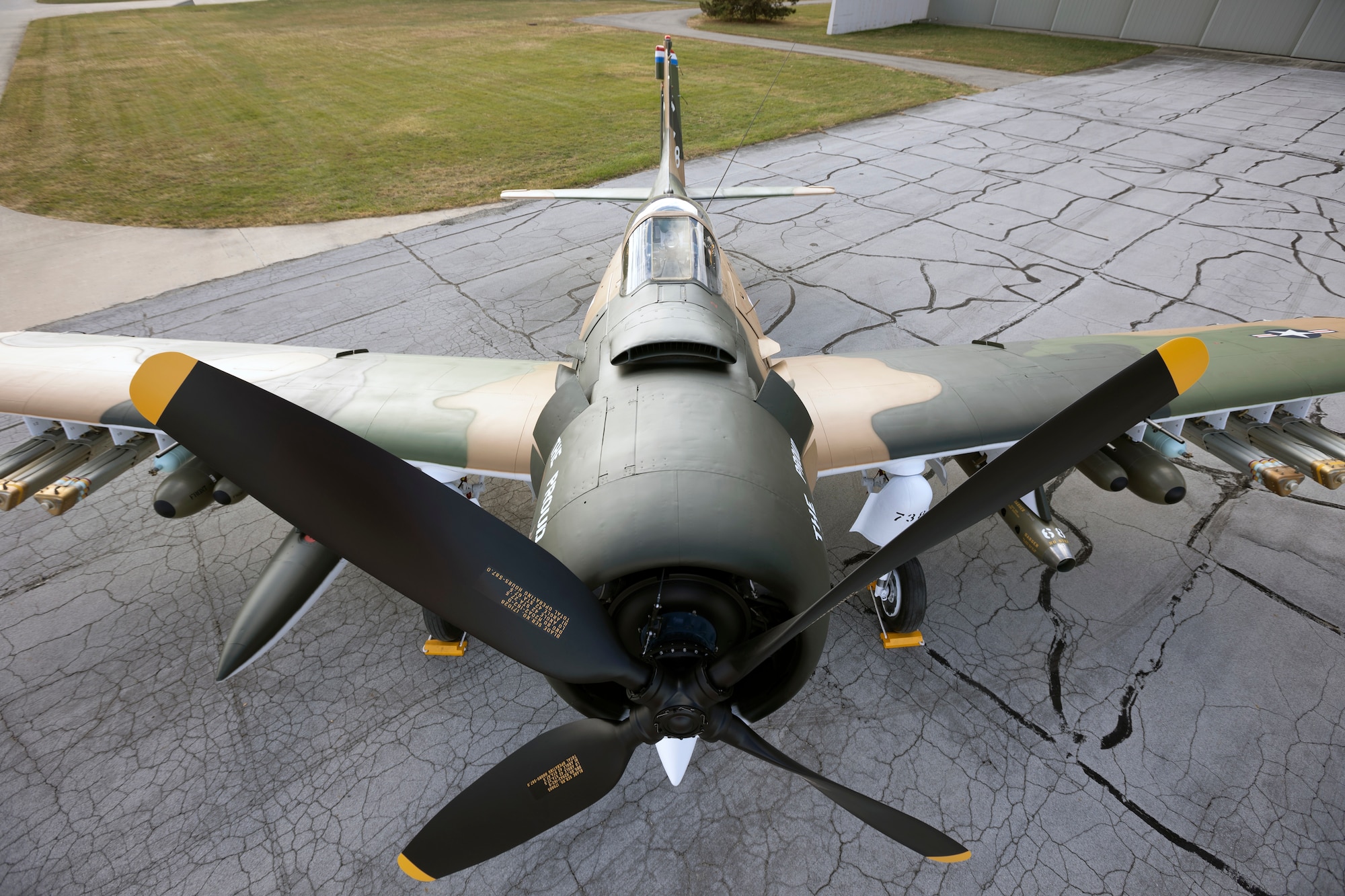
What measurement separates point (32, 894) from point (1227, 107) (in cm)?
2582

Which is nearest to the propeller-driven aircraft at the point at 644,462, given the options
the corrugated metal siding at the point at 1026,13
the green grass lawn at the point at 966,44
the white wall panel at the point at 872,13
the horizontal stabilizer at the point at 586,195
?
the horizontal stabilizer at the point at 586,195

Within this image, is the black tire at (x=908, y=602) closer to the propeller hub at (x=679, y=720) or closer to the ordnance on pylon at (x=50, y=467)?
the propeller hub at (x=679, y=720)

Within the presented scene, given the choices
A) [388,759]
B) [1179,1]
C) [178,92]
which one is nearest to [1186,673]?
[388,759]

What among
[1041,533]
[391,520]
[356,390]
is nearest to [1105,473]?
[1041,533]

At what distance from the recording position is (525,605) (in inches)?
93.7

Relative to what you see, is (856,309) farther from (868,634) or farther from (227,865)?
(227,865)

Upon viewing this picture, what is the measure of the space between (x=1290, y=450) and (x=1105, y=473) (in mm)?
1388

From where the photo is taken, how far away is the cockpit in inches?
176

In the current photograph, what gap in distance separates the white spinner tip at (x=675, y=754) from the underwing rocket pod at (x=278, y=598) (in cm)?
240

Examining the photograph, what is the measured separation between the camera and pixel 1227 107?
1627 cm

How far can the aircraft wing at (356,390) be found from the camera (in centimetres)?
419

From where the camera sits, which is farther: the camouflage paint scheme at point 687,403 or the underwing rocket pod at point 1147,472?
the underwing rocket pod at point 1147,472

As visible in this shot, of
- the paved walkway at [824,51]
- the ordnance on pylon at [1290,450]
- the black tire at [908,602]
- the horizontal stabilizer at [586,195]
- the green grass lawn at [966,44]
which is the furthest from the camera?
the green grass lawn at [966,44]

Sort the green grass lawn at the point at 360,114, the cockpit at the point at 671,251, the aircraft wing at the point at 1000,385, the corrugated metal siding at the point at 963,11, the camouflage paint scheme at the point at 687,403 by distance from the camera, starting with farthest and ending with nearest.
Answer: the corrugated metal siding at the point at 963,11
the green grass lawn at the point at 360,114
the cockpit at the point at 671,251
the aircraft wing at the point at 1000,385
the camouflage paint scheme at the point at 687,403
